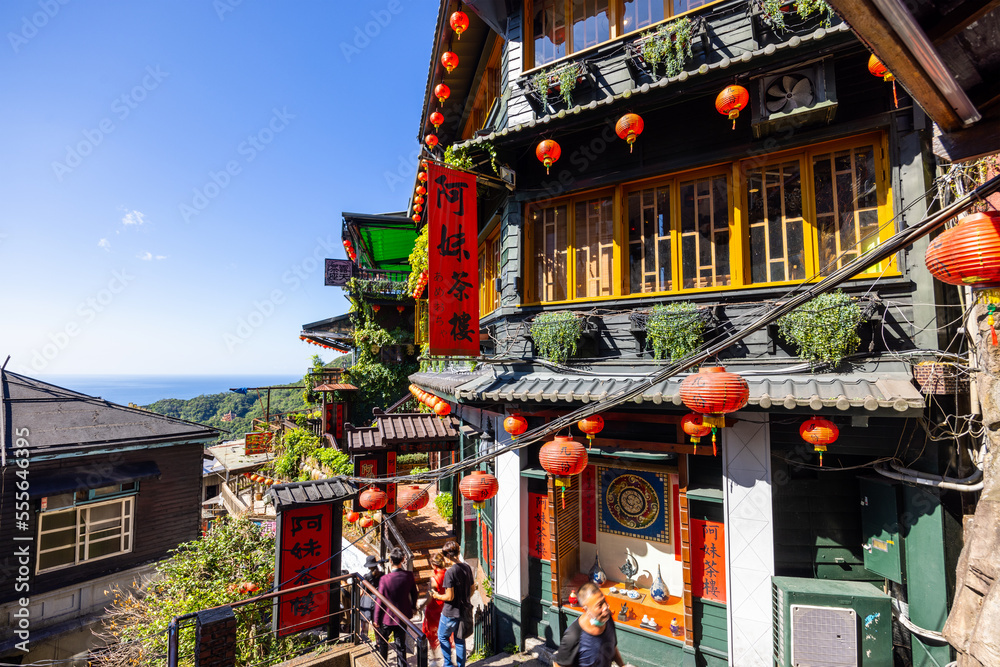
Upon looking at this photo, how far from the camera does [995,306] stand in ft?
12.6

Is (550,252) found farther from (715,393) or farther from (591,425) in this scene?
(715,393)

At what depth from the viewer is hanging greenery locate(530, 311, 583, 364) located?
7.96m

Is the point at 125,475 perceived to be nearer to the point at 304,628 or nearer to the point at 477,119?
the point at 304,628

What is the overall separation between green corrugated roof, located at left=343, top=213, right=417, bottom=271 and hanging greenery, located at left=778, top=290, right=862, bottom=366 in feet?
60.0

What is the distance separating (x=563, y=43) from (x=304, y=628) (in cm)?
1181

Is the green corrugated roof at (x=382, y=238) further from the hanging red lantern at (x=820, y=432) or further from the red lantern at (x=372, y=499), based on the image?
the hanging red lantern at (x=820, y=432)

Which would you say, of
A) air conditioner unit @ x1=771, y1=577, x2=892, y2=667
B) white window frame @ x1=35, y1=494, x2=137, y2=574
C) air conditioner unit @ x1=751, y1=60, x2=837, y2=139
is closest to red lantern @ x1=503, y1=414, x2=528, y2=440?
air conditioner unit @ x1=771, y1=577, x2=892, y2=667

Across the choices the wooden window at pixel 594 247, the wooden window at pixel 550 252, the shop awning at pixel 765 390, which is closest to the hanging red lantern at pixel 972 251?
the shop awning at pixel 765 390

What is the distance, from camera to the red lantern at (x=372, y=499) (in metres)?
9.31

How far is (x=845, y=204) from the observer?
672cm

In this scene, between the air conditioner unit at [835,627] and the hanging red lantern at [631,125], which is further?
the hanging red lantern at [631,125]

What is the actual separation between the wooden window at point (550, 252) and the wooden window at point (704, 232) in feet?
7.09

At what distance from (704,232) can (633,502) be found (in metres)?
5.18

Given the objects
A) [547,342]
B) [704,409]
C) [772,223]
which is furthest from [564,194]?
[704,409]
